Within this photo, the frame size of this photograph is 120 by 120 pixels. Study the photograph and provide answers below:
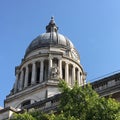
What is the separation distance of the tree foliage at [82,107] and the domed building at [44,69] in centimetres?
1972

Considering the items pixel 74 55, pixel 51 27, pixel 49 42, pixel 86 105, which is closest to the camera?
pixel 86 105

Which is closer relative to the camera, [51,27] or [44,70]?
[44,70]

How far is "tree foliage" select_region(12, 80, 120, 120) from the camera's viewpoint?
18797 millimetres

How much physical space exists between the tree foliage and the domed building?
19.7 metres

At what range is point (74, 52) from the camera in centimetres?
4897

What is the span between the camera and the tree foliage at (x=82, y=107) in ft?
61.7

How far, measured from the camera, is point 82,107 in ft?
64.6

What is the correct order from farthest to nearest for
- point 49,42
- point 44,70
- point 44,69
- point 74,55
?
point 74,55 < point 49,42 < point 44,69 < point 44,70

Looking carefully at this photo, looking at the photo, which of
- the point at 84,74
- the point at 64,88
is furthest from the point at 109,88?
the point at 84,74

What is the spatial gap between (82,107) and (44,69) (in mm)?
26301

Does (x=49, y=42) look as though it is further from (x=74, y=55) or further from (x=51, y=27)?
(x=51, y=27)

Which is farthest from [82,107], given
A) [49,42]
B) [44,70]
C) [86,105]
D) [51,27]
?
[51,27]

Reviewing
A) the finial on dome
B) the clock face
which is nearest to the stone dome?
the clock face

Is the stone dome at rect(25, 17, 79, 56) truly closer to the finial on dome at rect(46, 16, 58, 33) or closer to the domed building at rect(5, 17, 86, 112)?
the domed building at rect(5, 17, 86, 112)
